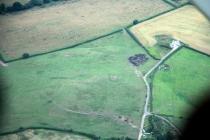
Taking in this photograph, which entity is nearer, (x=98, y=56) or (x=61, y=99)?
(x=61, y=99)

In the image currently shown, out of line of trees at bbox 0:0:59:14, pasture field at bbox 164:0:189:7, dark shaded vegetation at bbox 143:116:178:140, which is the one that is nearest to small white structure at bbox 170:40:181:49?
pasture field at bbox 164:0:189:7

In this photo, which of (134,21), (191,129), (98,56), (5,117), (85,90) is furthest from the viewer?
(134,21)

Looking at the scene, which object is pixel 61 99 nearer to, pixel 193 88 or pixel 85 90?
pixel 85 90

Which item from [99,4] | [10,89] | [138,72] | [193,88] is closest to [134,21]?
[99,4]

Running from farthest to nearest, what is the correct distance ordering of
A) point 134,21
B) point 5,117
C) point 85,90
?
1. point 134,21
2. point 85,90
3. point 5,117

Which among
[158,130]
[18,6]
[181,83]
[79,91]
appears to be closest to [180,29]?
[181,83]

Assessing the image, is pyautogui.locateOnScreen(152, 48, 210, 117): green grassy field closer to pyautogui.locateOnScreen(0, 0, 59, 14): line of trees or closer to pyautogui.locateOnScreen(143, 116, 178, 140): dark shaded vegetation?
pyautogui.locateOnScreen(143, 116, 178, 140): dark shaded vegetation

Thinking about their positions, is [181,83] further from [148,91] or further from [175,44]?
[175,44]
